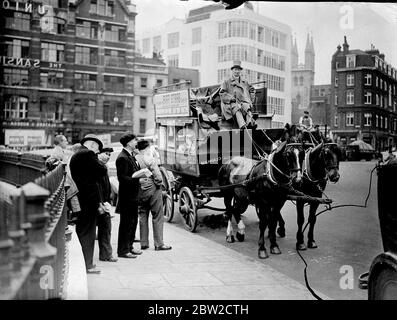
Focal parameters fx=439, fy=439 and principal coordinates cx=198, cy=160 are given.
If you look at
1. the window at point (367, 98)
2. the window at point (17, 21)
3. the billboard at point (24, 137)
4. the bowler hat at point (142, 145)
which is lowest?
the bowler hat at point (142, 145)

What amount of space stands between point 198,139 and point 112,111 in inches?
93.9

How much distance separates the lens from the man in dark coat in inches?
228

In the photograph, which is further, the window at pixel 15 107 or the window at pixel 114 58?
the window at pixel 114 58

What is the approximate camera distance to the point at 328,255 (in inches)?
259

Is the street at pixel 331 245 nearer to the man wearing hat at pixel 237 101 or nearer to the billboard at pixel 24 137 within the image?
the man wearing hat at pixel 237 101

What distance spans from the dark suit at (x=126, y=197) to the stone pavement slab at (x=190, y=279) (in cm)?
30

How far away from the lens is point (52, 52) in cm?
512

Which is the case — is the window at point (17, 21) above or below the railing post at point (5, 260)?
above

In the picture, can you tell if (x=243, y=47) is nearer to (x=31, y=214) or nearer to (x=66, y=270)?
(x=66, y=270)

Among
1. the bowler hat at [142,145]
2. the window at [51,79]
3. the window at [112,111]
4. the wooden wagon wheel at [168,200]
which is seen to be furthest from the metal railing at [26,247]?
the wooden wagon wheel at [168,200]

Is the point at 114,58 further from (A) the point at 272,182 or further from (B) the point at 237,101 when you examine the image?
(B) the point at 237,101

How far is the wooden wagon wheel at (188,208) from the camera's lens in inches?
315

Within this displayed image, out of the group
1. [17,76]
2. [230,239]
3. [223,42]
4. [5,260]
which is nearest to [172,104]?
[223,42]
